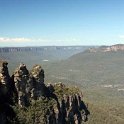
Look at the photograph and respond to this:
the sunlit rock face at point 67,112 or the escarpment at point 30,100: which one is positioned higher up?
the escarpment at point 30,100

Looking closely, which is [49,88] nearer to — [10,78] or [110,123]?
[10,78]

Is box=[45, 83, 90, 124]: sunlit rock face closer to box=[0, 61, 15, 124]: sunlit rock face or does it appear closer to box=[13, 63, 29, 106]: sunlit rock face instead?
box=[13, 63, 29, 106]: sunlit rock face

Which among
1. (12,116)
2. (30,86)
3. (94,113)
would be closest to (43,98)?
(30,86)

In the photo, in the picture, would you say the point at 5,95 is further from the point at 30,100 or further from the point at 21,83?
the point at 30,100

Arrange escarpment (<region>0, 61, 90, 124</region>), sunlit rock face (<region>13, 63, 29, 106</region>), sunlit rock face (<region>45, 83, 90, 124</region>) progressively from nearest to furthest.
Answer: escarpment (<region>0, 61, 90, 124</region>), sunlit rock face (<region>13, 63, 29, 106</region>), sunlit rock face (<region>45, 83, 90, 124</region>)

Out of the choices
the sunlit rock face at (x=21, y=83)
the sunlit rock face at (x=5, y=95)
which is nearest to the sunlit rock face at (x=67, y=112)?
the sunlit rock face at (x=21, y=83)

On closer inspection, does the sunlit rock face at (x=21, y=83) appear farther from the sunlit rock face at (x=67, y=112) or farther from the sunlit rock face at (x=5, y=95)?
the sunlit rock face at (x=67, y=112)

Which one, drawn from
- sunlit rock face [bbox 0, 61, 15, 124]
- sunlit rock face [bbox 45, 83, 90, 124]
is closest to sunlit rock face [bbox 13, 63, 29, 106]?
sunlit rock face [bbox 0, 61, 15, 124]

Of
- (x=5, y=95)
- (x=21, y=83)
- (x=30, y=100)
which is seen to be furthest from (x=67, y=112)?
(x=5, y=95)
